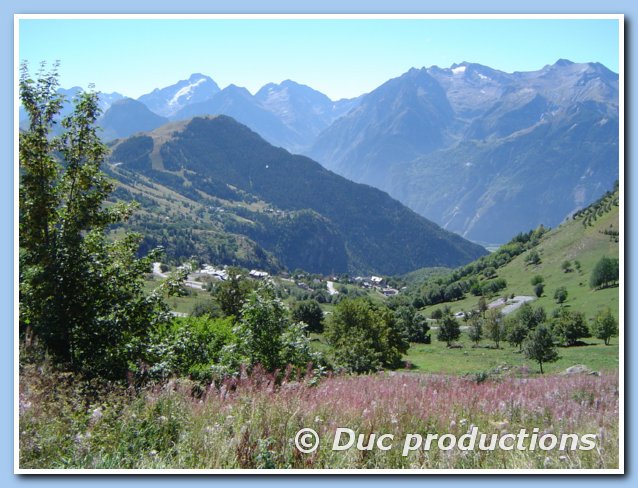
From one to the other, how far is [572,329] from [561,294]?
45.5 feet

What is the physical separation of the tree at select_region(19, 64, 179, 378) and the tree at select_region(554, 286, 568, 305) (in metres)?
24.8

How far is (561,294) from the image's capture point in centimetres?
2948

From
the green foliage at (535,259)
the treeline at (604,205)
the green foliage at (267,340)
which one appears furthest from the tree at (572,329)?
the green foliage at (535,259)

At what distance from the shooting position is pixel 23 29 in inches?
352

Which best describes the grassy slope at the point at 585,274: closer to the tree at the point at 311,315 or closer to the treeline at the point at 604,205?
the treeline at the point at 604,205

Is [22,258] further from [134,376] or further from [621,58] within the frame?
[621,58]

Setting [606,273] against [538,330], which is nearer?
[606,273]

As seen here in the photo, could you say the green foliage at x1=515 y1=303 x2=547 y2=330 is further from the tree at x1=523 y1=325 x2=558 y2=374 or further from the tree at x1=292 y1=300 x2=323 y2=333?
the tree at x1=292 y1=300 x2=323 y2=333

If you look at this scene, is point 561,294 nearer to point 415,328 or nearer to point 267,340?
point 267,340

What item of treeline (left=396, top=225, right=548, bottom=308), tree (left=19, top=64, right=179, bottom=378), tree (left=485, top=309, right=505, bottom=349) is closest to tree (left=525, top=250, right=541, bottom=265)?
treeline (left=396, top=225, right=548, bottom=308)

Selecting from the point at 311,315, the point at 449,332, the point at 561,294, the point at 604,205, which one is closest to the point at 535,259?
the point at 449,332

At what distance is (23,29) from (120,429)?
23.8 feet

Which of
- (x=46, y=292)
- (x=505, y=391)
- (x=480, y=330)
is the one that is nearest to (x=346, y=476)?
(x=505, y=391)

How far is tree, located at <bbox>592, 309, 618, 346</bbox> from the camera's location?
9.22 m
